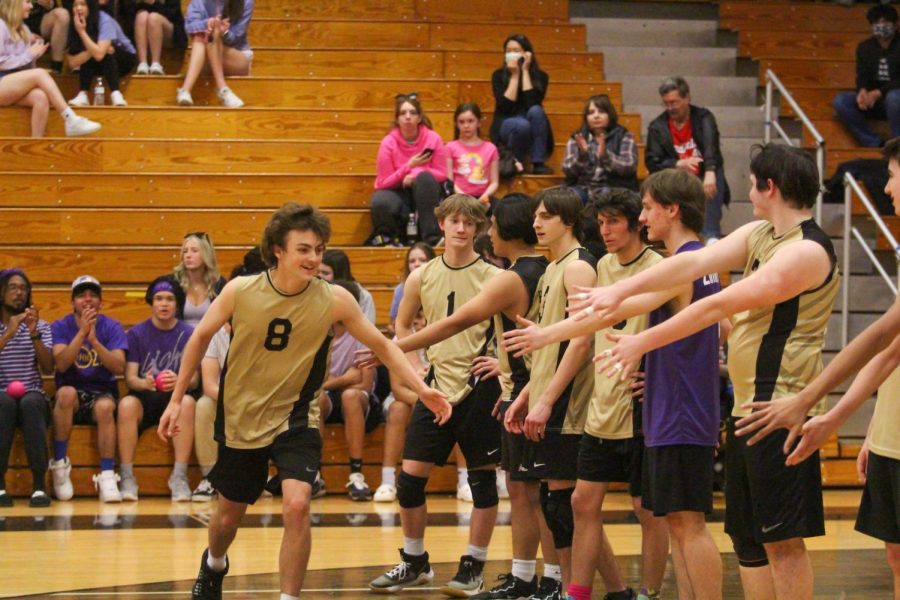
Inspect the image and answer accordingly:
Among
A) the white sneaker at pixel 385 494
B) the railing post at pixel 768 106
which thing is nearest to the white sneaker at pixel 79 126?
the white sneaker at pixel 385 494

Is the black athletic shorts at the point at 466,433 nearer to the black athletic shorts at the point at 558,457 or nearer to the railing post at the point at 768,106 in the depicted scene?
the black athletic shorts at the point at 558,457

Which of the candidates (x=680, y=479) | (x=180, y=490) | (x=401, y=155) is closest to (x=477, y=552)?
(x=680, y=479)

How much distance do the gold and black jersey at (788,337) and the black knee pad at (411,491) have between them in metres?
2.21

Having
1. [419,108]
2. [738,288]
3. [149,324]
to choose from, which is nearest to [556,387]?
[738,288]

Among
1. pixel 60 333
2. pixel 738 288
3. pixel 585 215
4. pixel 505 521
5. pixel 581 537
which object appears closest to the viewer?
pixel 738 288

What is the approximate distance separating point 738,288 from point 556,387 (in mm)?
1449

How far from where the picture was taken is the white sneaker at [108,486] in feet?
26.7

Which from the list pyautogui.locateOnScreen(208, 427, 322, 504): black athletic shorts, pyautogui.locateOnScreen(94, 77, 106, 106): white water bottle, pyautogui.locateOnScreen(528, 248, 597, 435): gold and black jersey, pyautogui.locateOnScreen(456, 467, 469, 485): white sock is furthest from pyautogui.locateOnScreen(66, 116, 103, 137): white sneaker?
pyautogui.locateOnScreen(528, 248, 597, 435): gold and black jersey

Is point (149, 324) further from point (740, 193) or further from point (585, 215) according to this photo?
point (740, 193)

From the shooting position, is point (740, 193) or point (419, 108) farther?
point (740, 193)

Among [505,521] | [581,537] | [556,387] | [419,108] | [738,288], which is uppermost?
[419,108]

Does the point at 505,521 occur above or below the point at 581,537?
below

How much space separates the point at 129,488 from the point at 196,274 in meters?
1.50

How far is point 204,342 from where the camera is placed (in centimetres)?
498
